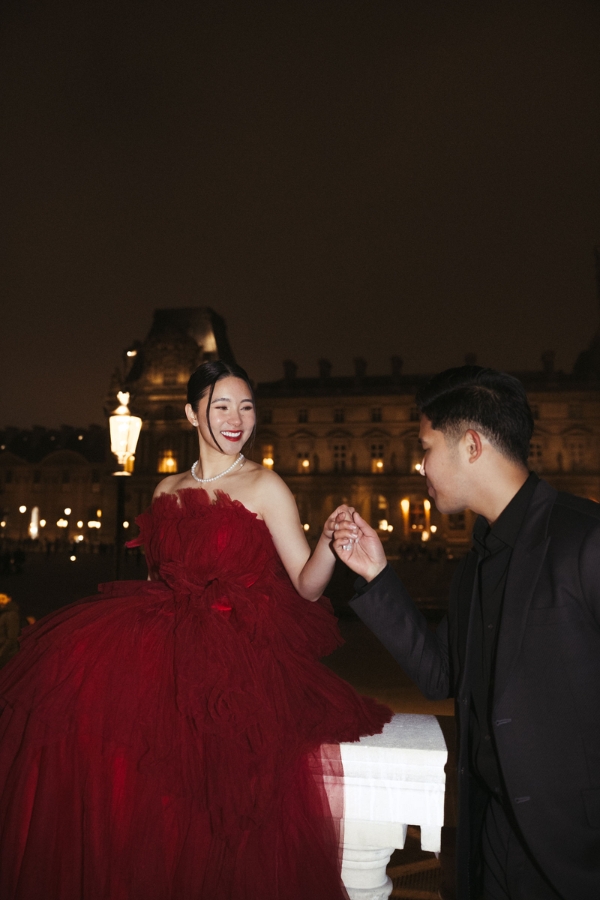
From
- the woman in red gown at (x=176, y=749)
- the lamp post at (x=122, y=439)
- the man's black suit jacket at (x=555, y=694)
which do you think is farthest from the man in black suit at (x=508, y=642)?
the lamp post at (x=122, y=439)

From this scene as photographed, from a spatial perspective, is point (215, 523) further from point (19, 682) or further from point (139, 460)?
point (139, 460)

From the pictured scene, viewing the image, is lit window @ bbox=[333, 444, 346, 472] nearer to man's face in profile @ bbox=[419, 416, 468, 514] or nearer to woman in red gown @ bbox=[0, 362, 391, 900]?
woman in red gown @ bbox=[0, 362, 391, 900]

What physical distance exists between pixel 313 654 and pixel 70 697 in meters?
0.61

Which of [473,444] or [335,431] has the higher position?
[335,431]

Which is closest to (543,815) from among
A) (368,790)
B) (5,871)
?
(368,790)

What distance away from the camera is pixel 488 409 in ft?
5.69

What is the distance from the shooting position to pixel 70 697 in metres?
1.70

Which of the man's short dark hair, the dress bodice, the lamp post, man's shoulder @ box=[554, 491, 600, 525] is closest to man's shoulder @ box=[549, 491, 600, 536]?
man's shoulder @ box=[554, 491, 600, 525]

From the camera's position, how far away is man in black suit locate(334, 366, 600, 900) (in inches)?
56.1

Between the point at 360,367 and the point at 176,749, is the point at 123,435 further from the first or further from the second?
the point at 360,367

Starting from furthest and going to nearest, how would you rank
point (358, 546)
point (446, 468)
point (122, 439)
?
point (122, 439), point (358, 546), point (446, 468)

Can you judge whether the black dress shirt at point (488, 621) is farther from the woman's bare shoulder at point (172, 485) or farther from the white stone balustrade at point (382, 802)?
the woman's bare shoulder at point (172, 485)

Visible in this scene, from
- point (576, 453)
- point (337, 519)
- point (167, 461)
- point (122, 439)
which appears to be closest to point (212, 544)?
point (337, 519)

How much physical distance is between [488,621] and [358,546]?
1.23 ft
